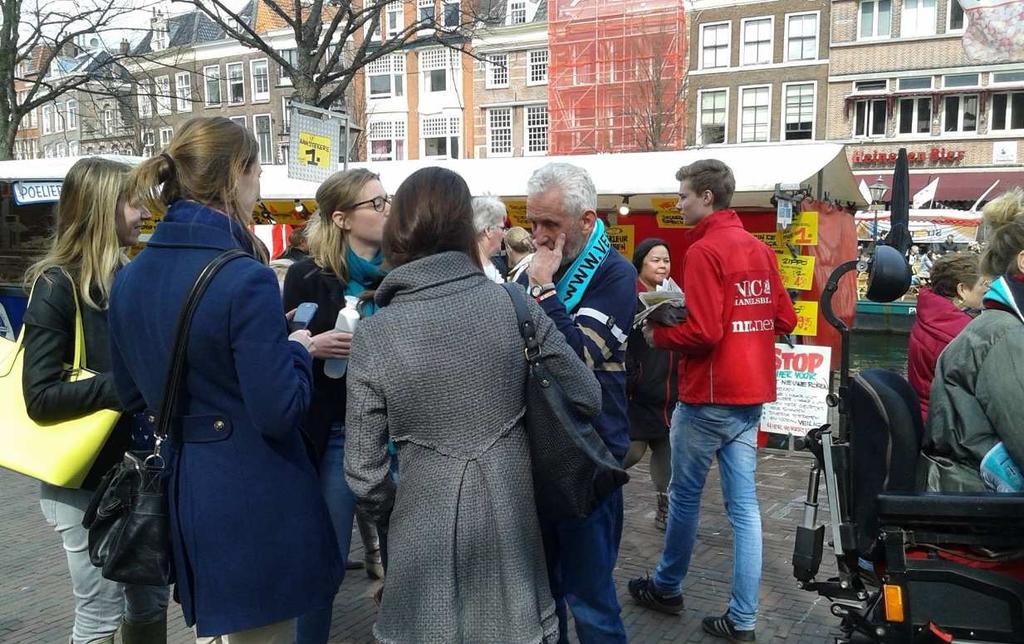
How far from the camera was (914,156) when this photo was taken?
3186 cm

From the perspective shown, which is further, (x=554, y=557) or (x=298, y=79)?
(x=298, y=79)

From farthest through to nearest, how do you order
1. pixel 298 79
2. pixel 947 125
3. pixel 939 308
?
pixel 947 125 → pixel 298 79 → pixel 939 308

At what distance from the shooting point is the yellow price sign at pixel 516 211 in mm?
9258

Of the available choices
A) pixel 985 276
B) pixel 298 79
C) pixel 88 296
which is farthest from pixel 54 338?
pixel 298 79

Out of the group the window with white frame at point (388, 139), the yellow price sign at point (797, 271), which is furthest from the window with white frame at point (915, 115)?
the yellow price sign at point (797, 271)

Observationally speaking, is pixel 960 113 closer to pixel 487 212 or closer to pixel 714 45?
pixel 714 45

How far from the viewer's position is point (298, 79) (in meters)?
12.4

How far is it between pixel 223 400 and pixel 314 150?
18.5 feet

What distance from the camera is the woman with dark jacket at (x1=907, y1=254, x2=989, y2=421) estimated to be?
4.14m

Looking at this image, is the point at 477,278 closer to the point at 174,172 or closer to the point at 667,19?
the point at 174,172

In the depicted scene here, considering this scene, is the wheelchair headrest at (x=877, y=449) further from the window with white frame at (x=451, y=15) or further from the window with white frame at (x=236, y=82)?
the window with white frame at (x=236, y=82)

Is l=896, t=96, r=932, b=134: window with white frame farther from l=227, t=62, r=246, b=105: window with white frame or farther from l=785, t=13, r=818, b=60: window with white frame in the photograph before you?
l=227, t=62, r=246, b=105: window with white frame

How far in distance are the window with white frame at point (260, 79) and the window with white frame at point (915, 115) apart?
28176mm

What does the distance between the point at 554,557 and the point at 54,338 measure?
1716mm
